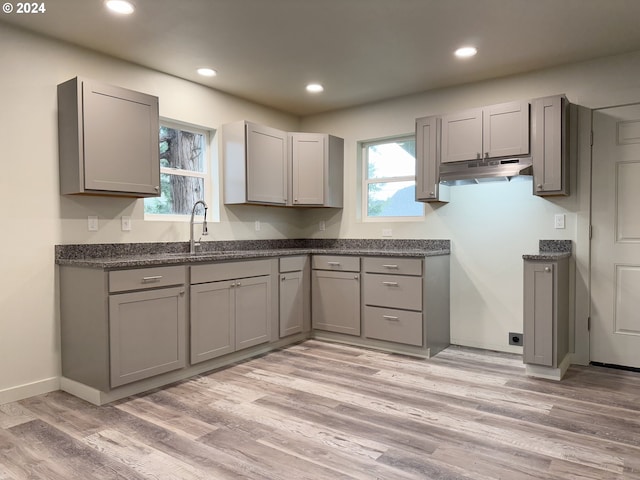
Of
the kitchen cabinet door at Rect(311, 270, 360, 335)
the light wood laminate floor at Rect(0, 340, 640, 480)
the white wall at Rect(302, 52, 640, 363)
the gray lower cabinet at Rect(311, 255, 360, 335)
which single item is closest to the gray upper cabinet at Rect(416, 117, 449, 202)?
the white wall at Rect(302, 52, 640, 363)

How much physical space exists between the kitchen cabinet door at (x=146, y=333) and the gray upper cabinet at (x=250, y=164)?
1325mm

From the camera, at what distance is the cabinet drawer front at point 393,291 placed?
3730 mm

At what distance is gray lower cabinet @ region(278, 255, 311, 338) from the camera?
4051 mm

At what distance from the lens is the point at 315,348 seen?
4.07m

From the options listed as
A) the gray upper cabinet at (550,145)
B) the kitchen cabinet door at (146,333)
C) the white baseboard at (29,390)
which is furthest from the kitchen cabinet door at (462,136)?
the white baseboard at (29,390)

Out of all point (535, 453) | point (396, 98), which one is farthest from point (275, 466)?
point (396, 98)

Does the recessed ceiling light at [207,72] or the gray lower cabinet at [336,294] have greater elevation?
A: the recessed ceiling light at [207,72]

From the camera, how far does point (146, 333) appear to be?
114 inches

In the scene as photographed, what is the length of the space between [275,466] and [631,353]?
118 inches

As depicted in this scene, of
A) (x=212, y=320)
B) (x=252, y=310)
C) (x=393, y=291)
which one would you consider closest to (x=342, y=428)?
(x=212, y=320)

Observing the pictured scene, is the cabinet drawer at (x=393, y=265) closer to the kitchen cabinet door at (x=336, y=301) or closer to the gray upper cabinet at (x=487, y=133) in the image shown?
the kitchen cabinet door at (x=336, y=301)

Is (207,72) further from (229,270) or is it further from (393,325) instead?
(393,325)

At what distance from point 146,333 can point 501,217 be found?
3.07 m

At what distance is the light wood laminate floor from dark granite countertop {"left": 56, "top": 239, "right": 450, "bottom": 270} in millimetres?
900
